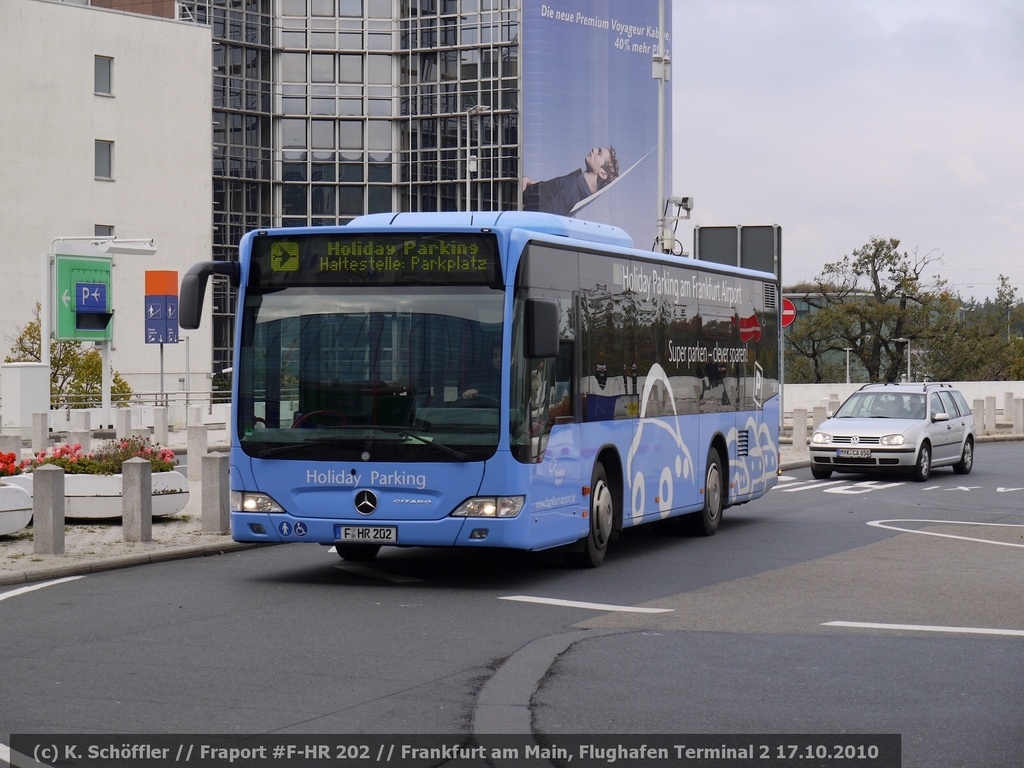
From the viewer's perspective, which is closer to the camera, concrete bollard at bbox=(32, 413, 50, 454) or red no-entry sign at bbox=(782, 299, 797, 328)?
red no-entry sign at bbox=(782, 299, 797, 328)

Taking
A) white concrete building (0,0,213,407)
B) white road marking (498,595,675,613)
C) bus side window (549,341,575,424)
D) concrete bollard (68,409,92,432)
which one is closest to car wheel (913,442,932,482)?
bus side window (549,341,575,424)

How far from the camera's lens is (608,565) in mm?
14664

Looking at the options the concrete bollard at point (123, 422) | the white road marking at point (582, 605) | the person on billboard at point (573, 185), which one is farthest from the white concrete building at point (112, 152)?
the white road marking at point (582, 605)

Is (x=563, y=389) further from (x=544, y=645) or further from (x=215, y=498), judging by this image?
(x=215, y=498)

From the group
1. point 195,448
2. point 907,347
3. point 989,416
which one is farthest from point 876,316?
point 195,448

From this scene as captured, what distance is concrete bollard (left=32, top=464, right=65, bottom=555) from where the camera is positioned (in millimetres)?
14250

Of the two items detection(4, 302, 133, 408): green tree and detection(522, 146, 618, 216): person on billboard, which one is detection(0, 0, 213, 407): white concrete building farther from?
detection(522, 146, 618, 216): person on billboard

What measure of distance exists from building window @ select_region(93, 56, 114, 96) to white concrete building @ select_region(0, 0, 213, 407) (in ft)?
0.14

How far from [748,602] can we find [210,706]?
5.38m

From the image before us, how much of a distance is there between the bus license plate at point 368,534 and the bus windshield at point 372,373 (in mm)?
558

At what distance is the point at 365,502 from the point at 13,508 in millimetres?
4492

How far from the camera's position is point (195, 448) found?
24766mm

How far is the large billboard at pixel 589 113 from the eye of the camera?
76.0 meters

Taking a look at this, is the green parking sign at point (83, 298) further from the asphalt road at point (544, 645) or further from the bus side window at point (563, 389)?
the bus side window at point (563, 389)
